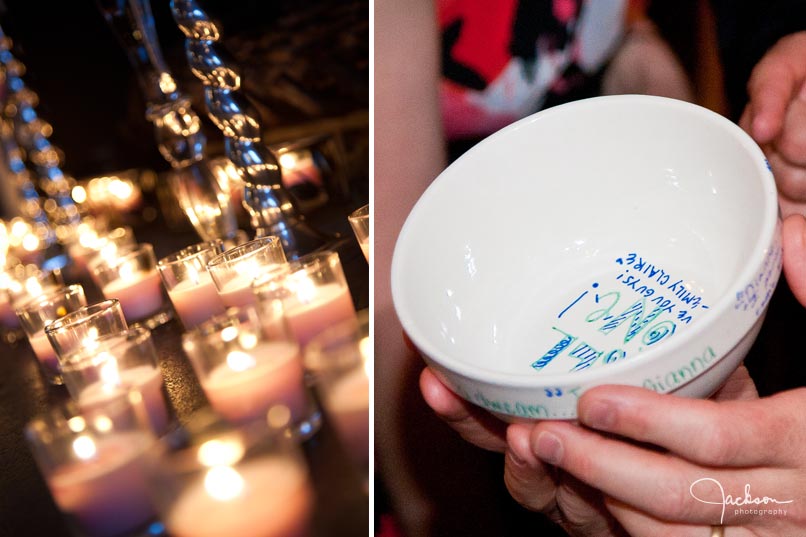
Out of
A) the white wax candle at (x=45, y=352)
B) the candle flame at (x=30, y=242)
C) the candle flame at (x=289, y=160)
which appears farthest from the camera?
the candle flame at (x=30, y=242)

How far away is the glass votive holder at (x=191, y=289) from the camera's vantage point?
0.64 m

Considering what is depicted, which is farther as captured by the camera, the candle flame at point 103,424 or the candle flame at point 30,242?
the candle flame at point 30,242

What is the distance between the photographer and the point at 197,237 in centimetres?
95

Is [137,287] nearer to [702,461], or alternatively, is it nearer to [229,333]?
[229,333]

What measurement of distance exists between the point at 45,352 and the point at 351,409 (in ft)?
1.34

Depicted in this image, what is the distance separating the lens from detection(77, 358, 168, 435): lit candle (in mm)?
456

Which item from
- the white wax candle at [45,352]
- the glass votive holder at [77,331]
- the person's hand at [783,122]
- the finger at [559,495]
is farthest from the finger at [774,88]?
the white wax candle at [45,352]

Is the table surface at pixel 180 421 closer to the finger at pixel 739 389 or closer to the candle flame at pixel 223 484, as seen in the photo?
the candle flame at pixel 223 484

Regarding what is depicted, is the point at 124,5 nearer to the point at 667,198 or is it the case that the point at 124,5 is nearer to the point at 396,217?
Result: the point at 396,217

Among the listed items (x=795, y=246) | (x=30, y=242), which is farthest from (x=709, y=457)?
(x=30, y=242)

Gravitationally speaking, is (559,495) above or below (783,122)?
below

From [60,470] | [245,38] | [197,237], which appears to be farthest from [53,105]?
[60,470]

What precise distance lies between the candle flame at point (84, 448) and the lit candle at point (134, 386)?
62 millimetres

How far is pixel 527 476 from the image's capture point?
41 centimetres
